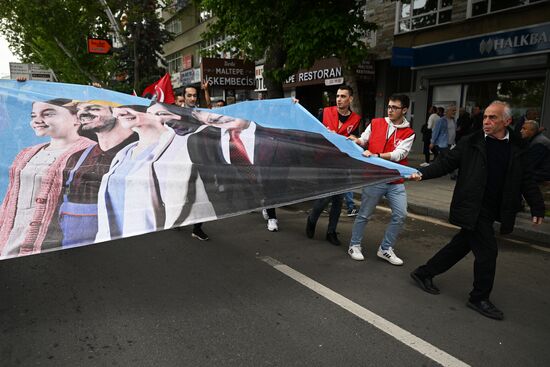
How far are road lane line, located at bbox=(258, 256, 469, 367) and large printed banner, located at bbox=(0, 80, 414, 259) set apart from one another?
87 centimetres

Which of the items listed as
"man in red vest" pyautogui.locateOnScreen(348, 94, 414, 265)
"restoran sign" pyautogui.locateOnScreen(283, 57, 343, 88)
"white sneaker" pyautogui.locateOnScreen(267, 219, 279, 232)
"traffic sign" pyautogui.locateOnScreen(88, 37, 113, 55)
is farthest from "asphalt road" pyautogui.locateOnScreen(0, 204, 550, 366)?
"traffic sign" pyautogui.locateOnScreen(88, 37, 113, 55)

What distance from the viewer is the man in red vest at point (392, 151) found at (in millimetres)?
4426

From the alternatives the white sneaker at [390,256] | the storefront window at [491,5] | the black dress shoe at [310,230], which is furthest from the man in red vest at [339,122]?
the storefront window at [491,5]

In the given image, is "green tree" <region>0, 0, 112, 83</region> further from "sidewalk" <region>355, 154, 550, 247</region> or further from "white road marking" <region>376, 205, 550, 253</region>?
"white road marking" <region>376, 205, 550, 253</region>

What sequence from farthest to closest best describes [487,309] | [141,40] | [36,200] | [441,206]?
1. [141,40]
2. [441,206]
3. [487,309]
4. [36,200]

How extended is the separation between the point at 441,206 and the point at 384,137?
3440 mm

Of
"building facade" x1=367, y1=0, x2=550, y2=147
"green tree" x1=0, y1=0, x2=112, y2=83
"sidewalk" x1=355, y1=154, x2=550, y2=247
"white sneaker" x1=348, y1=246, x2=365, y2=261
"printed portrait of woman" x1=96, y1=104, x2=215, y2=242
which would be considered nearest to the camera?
"printed portrait of woman" x1=96, y1=104, x2=215, y2=242

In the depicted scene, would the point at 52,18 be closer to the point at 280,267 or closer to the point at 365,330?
the point at 280,267

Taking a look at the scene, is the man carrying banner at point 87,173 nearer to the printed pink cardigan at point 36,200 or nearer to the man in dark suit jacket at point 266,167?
the printed pink cardigan at point 36,200

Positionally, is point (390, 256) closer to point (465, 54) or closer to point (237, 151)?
point (237, 151)

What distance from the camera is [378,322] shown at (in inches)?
131

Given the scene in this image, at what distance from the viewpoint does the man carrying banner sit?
2.90 m

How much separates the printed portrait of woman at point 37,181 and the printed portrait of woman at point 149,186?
0.35 meters

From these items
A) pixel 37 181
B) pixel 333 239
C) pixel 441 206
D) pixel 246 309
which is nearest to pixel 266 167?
pixel 246 309
